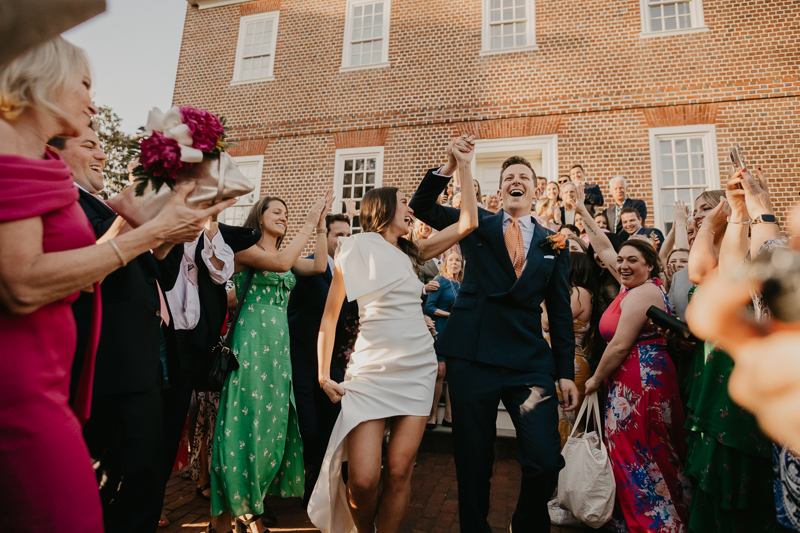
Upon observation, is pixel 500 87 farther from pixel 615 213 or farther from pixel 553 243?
pixel 553 243

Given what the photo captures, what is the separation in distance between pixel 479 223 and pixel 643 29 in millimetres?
9043

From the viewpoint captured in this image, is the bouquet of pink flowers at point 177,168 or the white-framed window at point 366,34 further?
the white-framed window at point 366,34

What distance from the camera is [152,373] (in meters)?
2.09

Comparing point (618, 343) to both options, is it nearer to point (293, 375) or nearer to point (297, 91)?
point (293, 375)

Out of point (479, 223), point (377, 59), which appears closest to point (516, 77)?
point (377, 59)

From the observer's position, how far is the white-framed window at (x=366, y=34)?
10.8 meters

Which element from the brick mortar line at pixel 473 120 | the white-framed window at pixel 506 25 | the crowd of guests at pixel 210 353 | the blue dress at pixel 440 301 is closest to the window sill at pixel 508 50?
the white-framed window at pixel 506 25

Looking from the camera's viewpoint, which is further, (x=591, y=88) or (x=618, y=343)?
(x=591, y=88)

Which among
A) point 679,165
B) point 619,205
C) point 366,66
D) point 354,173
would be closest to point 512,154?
point 619,205

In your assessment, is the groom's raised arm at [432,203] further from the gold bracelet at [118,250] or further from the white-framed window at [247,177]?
the white-framed window at [247,177]

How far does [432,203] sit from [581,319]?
6.43 ft

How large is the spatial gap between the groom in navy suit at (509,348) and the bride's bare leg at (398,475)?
281mm

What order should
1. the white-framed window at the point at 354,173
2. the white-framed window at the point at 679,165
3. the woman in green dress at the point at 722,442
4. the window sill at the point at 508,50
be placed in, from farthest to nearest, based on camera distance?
the white-framed window at the point at 354,173
the window sill at the point at 508,50
the white-framed window at the point at 679,165
the woman in green dress at the point at 722,442

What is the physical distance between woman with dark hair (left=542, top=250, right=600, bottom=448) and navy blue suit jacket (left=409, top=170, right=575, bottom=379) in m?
0.94
